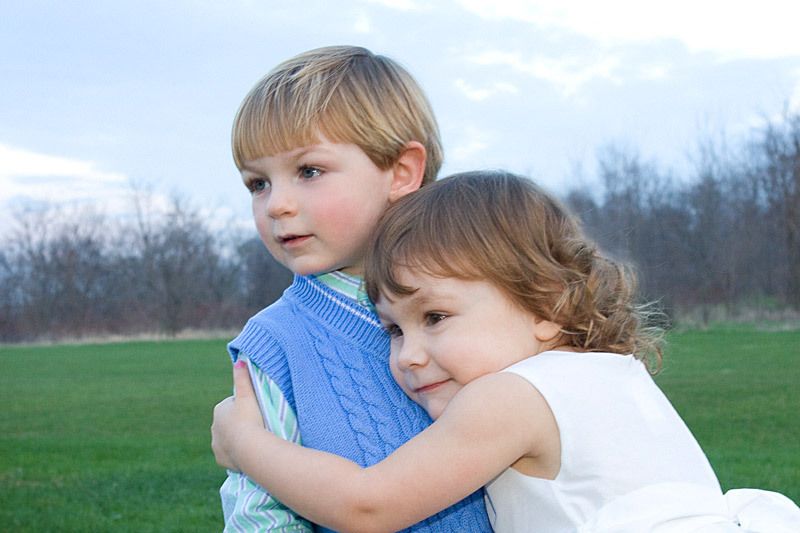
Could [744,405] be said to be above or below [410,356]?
below

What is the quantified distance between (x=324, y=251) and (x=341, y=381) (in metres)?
0.27

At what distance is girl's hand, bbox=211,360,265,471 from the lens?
1.83 metres

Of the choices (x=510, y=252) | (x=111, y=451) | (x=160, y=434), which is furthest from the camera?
(x=160, y=434)

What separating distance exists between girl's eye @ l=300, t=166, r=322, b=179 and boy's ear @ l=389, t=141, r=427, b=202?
0.18m

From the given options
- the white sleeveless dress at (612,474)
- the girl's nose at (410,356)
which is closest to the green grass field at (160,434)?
the girl's nose at (410,356)

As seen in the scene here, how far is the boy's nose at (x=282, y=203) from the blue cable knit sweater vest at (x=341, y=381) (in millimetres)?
213

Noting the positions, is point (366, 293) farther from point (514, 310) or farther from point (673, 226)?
point (673, 226)

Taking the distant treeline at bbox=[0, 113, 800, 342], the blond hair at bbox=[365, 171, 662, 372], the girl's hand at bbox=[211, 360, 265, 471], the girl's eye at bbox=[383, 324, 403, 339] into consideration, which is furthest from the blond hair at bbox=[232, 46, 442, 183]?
the distant treeline at bbox=[0, 113, 800, 342]

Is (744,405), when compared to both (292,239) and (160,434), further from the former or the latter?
(292,239)

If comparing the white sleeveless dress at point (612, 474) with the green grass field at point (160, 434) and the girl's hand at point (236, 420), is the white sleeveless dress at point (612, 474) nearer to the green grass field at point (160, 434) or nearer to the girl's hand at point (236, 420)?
the girl's hand at point (236, 420)

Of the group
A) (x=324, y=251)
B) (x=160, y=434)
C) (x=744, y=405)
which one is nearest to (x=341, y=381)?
(x=324, y=251)

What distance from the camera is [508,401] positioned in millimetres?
1632

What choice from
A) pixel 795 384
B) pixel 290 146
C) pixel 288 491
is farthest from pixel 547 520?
pixel 795 384

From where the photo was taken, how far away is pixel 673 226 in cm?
4628
